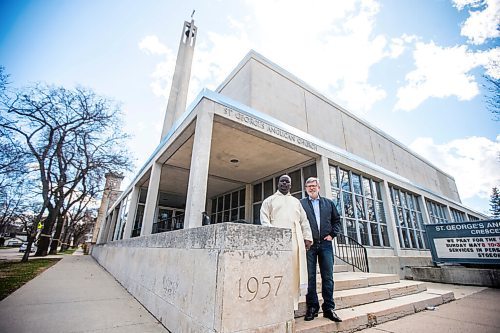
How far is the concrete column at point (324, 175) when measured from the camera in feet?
26.3

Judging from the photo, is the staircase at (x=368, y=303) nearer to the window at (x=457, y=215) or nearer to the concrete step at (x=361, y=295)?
the concrete step at (x=361, y=295)

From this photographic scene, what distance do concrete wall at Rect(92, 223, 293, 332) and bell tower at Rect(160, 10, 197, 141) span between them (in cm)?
1383

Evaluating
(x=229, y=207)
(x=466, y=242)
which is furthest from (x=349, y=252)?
(x=229, y=207)

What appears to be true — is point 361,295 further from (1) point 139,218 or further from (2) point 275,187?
(1) point 139,218

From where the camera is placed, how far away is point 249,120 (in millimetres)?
6523

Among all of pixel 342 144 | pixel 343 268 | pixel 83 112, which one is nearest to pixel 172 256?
pixel 343 268

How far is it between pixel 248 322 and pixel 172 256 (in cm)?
155

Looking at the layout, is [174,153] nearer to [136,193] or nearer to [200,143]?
[200,143]

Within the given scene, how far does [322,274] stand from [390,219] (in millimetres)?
9081

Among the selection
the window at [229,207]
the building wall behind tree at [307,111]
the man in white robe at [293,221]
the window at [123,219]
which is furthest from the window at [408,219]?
the window at [123,219]

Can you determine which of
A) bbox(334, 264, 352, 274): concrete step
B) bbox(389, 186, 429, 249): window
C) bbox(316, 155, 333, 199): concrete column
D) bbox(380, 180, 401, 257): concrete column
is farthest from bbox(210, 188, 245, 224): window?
bbox(389, 186, 429, 249): window

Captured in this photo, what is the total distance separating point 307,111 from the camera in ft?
31.9

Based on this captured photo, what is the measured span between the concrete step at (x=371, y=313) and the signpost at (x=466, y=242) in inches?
147

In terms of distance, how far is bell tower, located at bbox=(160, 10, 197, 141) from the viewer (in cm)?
1590
